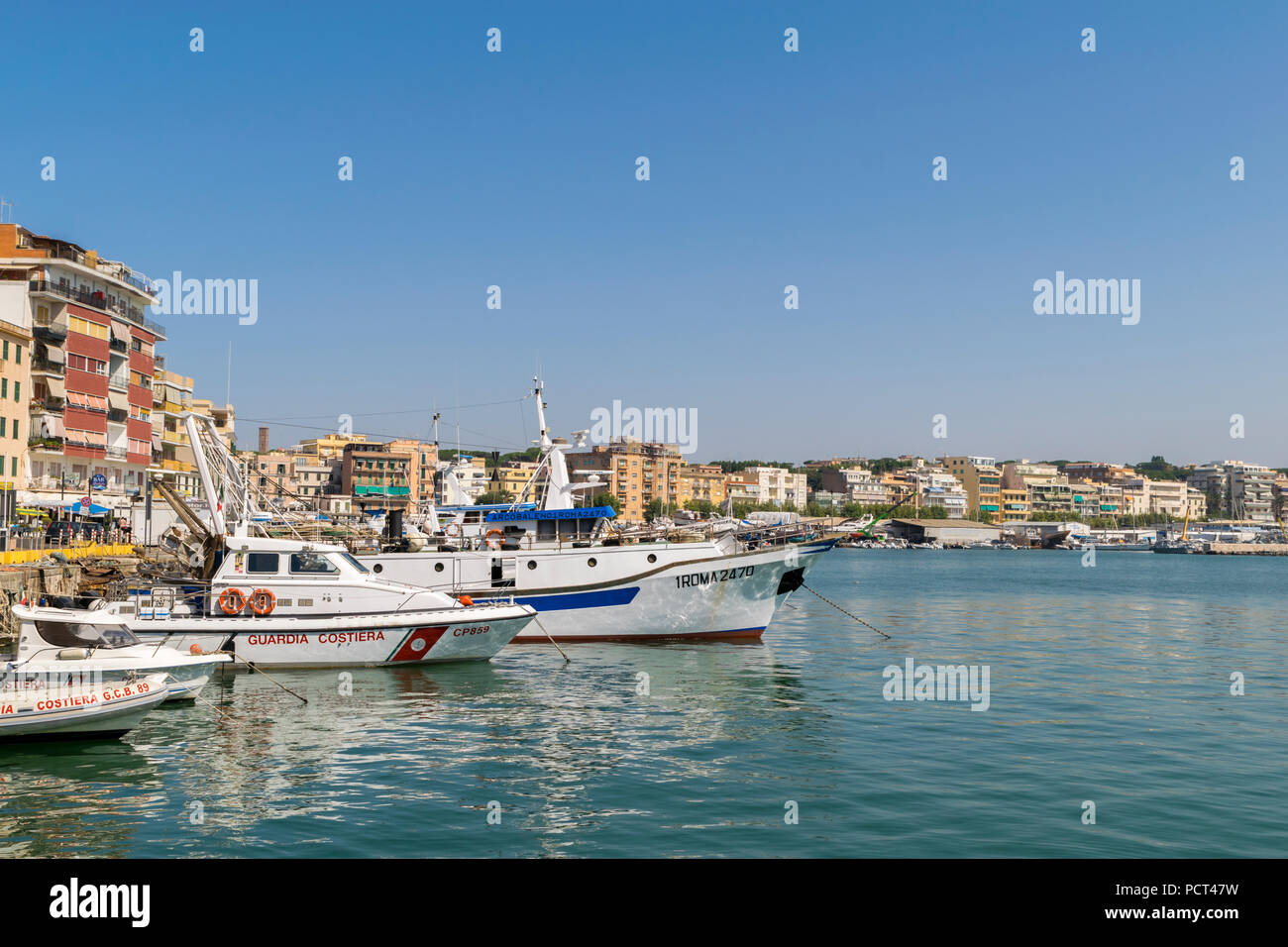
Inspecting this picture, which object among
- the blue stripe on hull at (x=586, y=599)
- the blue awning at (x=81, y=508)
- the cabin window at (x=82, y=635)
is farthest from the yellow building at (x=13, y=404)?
the cabin window at (x=82, y=635)

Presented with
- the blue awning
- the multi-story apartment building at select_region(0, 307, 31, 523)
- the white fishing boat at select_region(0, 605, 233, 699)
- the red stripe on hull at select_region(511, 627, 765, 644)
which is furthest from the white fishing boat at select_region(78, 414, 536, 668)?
the multi-story apartment building at select_region(0, 307, 31, 523)

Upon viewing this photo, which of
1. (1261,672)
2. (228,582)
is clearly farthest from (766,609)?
(228,582)

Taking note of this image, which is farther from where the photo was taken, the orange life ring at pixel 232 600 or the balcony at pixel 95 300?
the balcony at pixel 95 300

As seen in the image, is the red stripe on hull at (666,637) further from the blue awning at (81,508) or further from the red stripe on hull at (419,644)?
the blue awning at (81,508)

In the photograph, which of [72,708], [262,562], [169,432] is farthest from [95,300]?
[72,708]

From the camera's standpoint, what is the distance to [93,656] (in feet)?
73.2

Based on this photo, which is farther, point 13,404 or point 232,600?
point 13,404

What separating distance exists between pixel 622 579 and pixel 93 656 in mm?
19756

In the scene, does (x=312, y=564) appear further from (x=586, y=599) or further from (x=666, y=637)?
(x=666, y=637)

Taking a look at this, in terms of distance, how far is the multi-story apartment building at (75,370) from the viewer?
67312mm

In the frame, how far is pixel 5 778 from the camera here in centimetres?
1781

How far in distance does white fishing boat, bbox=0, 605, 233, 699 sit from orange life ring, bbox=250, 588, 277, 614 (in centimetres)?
358

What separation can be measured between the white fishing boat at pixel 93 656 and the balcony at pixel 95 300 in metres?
51.5

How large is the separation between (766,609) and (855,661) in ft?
17.3
